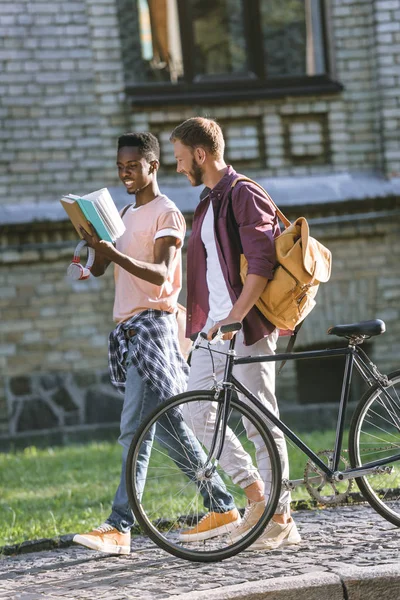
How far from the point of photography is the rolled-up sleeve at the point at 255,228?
5195 mm

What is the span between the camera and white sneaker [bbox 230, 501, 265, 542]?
17.2ft

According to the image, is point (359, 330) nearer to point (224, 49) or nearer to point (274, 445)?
point (274, 445)

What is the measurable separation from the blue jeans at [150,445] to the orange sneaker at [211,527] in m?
0.03

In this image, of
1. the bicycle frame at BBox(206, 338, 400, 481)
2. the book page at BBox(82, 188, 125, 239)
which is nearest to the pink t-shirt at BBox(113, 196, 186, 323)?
the book page at BBox(82, 188, 125, 239)

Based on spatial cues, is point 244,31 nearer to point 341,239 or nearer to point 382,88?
point 382,88

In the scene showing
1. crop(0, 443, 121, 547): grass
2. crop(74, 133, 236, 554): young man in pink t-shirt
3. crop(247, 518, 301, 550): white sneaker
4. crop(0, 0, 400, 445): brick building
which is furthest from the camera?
crop(0, 0, 400, 445): brick building

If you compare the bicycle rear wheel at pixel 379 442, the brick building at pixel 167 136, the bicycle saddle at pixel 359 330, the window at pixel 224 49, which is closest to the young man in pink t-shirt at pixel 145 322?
the bicycle rear wheel at pixel 379 442

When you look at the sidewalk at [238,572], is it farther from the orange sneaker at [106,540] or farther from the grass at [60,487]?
the grass at [60,487]

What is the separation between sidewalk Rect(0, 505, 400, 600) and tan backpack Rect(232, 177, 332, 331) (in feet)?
3.40

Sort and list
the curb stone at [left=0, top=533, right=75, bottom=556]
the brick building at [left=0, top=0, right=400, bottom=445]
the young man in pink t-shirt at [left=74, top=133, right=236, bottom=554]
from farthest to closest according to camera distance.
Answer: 1. the brick building at [left=0, top=0, right=400, bottom=445]
2. the curb stone at [left=0, top=533, right=75, bottom=556]
3. the young man in pink t-shirt at [left=74, top=133, right=236, bottom=554]

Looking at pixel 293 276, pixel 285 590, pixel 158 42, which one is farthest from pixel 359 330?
pixel 158 42

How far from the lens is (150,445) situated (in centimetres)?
532

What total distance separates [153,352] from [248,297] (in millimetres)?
655

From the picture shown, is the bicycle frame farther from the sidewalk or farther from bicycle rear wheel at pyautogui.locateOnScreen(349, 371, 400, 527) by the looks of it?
the sidewalk
